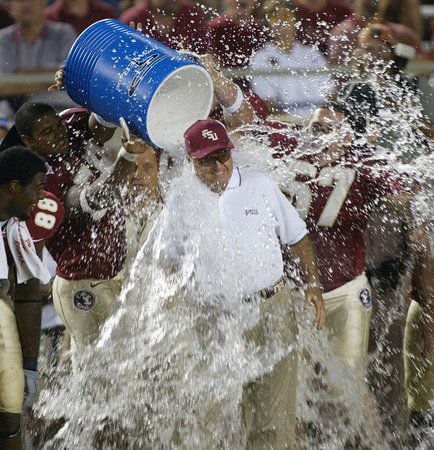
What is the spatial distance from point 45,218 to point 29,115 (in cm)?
51

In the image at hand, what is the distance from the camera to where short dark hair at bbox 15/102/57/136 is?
6.18m

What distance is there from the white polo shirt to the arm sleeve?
0.04 ft

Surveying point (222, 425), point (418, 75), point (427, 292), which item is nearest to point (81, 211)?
point (222, 425)

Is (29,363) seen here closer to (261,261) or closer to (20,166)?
(20,166)

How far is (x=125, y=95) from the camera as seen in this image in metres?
5.95

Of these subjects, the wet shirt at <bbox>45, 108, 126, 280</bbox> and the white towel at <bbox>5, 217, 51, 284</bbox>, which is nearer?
the white towel at <bbox>5, 217, 51, 284</bbox>

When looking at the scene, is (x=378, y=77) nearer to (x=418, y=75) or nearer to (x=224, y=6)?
(x=418, y=75)

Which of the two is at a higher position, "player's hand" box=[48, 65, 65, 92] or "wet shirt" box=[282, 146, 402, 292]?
"player's hand" box=[48, 65, 65, 92]

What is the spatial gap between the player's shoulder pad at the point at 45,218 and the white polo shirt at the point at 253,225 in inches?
29.2

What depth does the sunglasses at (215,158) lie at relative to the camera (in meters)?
5.94

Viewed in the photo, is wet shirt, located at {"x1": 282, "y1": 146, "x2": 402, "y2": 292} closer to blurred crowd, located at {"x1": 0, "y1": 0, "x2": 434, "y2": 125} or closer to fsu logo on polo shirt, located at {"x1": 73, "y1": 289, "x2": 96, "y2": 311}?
blurred crowd, located at {"x1": 0, "y1": 0, "x2": 434, "y2": 125}

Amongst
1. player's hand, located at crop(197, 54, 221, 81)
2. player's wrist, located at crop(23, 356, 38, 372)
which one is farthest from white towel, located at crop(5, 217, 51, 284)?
player's hand, located at crop(197, 54, 221, 81)

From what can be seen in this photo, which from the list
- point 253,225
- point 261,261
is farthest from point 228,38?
point 261,261

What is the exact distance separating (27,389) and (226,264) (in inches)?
40.4
